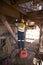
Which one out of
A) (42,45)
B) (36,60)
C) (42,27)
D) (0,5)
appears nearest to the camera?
(0,5)

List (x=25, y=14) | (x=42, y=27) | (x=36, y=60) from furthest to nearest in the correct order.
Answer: (x=42, y=27)
(x=25, y=14)
(x=36, y=60)

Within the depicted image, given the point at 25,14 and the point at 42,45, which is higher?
the point at 25,14

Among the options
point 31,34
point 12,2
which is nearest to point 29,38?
point 31,34

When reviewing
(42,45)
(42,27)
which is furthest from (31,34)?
(42,45)

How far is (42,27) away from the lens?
4180 mm

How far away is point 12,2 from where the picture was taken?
189 cm

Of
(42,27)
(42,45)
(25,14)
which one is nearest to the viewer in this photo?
(25,14)

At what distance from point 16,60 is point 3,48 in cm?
90

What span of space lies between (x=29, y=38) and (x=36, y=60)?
22.4ft

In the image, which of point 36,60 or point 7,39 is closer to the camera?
point 36,60

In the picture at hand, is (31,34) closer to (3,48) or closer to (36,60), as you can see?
(3,48)

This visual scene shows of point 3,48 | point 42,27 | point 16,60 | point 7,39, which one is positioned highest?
point 42,27

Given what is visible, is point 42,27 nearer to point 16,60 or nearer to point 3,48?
point 16,60

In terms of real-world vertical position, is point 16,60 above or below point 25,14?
below
